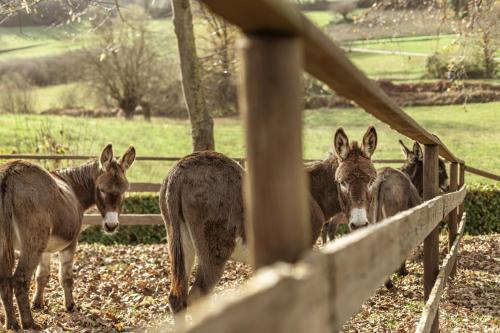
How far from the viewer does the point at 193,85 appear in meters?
13.7

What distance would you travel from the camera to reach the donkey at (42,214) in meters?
6.98

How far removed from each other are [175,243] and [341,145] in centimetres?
164

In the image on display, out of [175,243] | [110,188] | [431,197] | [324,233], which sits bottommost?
[324,233]

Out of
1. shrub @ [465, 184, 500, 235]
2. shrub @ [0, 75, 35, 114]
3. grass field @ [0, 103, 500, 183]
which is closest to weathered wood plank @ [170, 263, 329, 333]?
shrub @ [465, 184, 500, 235]

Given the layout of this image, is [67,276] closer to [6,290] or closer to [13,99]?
[6,290]

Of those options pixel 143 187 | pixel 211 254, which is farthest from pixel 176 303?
pixel 143 187

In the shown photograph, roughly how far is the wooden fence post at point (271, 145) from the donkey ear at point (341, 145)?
14.0 ft

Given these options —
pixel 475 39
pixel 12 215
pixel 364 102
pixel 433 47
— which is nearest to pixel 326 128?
pixel 433 47

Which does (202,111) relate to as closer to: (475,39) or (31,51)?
(475,39)

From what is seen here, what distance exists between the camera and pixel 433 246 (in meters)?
5.26

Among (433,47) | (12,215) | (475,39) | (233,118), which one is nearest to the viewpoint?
(12,215)

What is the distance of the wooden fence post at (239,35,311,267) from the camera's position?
131 centimetres

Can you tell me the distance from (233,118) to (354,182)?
2842 cm

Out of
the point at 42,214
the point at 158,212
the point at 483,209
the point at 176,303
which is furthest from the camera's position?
the point at 483,209
